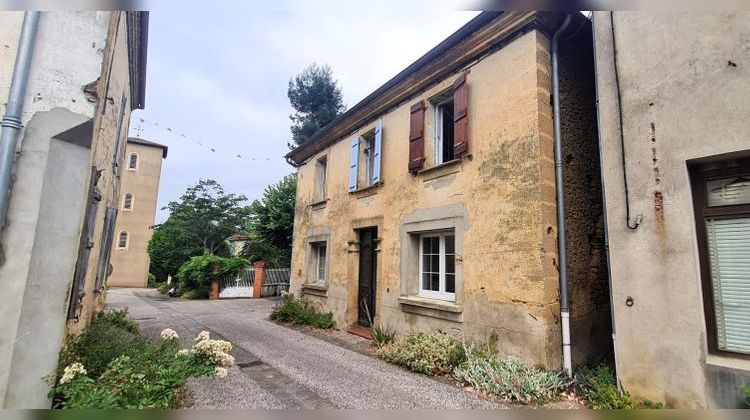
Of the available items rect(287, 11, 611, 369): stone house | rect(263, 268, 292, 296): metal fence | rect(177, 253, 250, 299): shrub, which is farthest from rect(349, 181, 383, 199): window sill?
rect(263, 268, 292, 296): metal fence

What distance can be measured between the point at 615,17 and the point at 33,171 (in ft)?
21.7

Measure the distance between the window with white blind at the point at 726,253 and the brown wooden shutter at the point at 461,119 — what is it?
317 centimetres

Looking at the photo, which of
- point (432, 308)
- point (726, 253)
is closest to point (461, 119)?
point (432, 308)

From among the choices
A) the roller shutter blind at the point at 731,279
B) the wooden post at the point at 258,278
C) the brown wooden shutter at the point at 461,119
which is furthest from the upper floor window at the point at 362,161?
the wooden post at the point at 258,278

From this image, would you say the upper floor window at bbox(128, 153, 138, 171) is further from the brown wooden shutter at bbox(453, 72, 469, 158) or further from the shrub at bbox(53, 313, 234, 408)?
the brown wooden shutter at bbox(453, 72, 469, 158)

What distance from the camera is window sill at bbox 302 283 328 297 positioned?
9.77m

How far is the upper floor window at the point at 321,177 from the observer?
11.1m

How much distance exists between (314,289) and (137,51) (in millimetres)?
6978

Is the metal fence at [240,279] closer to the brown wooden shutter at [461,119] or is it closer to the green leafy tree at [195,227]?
the green leafy tree at [195,227]

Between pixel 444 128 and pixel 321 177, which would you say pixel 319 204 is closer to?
pixel 321 177

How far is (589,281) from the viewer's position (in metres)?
5.50

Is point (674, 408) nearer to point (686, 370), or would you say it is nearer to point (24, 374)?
point (686, 370)

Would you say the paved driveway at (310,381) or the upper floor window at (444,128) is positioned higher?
the upper floor window at (444,128)

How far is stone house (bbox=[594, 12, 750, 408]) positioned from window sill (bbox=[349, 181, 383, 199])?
4.82 metres
